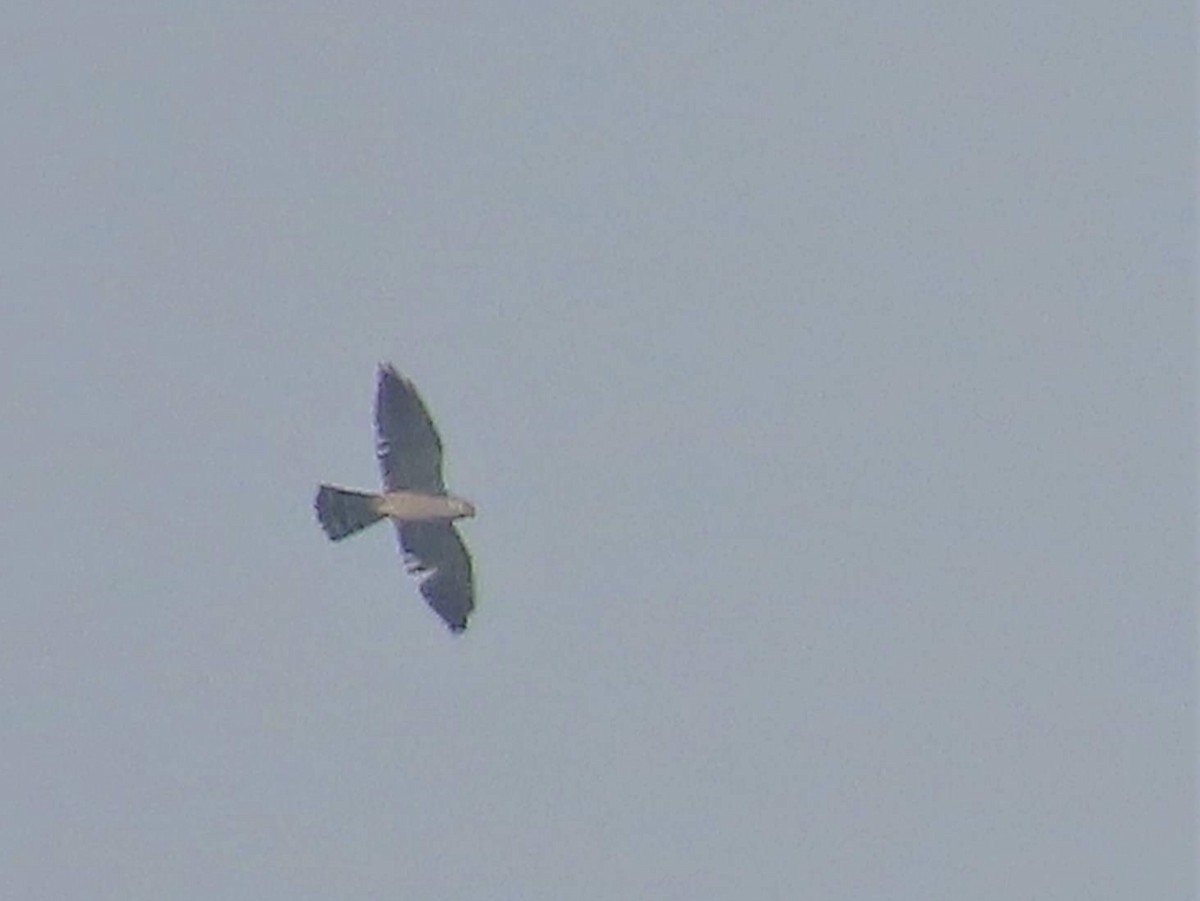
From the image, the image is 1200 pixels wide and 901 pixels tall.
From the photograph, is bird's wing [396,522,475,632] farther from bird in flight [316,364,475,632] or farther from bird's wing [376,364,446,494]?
bird's wing [376,364,446,494]

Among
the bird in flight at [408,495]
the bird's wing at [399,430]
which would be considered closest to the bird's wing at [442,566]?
the bird in flight at [408,495]

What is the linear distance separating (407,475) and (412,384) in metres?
0.93

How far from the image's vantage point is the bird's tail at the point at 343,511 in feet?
102

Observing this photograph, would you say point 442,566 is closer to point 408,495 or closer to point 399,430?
point 408,495

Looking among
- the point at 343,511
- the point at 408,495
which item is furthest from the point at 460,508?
the point at 343,511

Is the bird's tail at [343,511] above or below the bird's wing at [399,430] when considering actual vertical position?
below

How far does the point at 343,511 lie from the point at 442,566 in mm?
2213

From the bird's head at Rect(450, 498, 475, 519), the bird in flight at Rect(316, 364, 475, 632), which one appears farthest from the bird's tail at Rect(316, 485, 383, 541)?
the bird's head at Rect(450, 498, 475, 519)

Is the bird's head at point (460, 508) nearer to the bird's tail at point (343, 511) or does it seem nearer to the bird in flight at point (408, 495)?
the bird in flight at point (408, 495)

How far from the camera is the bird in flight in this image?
1243 inches

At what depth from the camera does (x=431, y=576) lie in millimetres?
33312

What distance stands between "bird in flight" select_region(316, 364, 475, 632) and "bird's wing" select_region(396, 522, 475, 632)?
0.03ft

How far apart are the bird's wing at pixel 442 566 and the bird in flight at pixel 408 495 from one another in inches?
0.4

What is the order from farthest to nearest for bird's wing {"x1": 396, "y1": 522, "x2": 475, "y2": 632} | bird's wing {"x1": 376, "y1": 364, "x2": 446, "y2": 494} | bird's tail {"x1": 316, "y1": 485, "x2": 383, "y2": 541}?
bird's wing {"x1": 396, "y1": 522, "x2": 475, "y2": 632} < bird's wing {"x1": 376, "y1": 364, "x2": 446, "y2": 494} < bird's tail {"x1": 316, "y1": 485, "x2": 383, "y2": 541}
